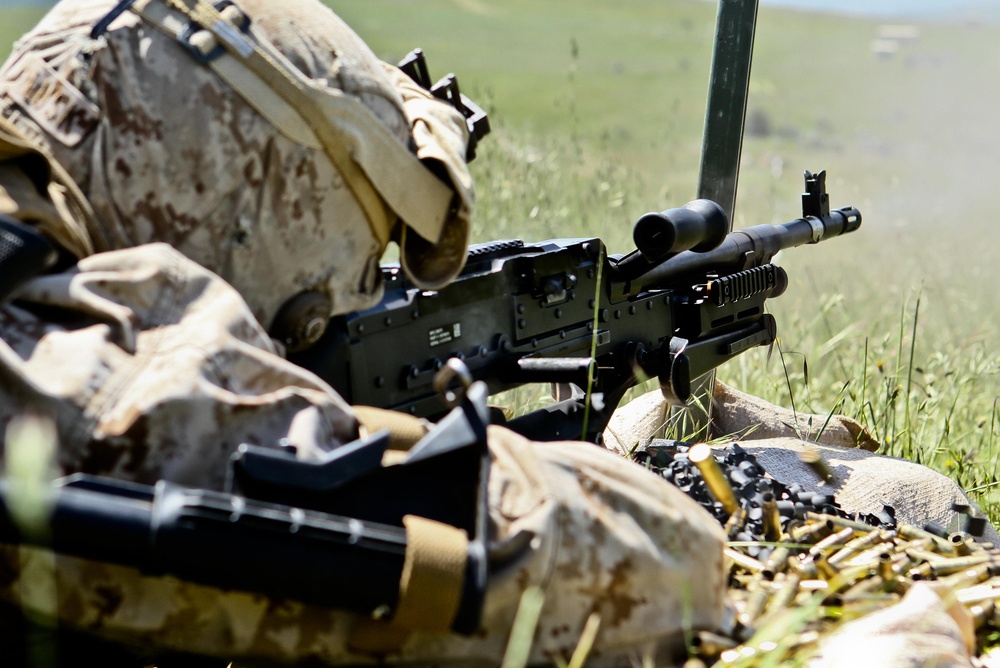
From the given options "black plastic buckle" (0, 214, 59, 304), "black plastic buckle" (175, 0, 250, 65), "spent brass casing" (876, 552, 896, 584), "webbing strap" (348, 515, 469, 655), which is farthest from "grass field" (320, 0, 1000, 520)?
"black plastic buckle" (0, 214, 59, 304)

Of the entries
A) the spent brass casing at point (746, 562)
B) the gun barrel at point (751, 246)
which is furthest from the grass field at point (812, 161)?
the spent brass casing at point (746, 562)

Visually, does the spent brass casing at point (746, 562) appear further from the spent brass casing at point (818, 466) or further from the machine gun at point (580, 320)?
the spent brass casing at point (818, 466)

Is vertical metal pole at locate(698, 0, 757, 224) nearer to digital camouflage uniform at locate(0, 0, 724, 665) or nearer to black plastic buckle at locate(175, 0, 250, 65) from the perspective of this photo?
digital camouflage uniform at locate(0, 0, 724, 665)

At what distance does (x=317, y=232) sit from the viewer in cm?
233

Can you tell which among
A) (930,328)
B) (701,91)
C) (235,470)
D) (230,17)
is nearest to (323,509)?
(235,470)

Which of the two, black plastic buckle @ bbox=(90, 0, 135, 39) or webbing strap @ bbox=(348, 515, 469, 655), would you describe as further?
black plastic buckle @ bbox=(90, 0, 135, 39)

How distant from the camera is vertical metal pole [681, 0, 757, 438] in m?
4.23

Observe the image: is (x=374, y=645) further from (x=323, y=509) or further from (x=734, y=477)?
(x=734, y=477)

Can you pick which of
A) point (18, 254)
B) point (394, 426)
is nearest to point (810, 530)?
point (394, 426)

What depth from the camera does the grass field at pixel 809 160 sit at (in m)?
4.91

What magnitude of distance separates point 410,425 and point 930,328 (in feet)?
18.4

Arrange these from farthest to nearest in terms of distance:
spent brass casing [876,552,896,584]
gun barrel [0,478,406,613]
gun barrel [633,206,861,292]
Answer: gun barrel [633,206,861,292]
spent brass casing [876,552,896,584]
gun barrel [0,478,406,613]

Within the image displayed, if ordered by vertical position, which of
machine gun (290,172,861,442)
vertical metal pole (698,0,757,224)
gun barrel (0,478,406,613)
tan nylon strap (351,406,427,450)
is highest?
vertical metal pole (698,0,757,224)

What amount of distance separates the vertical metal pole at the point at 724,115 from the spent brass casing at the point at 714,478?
138 cm
